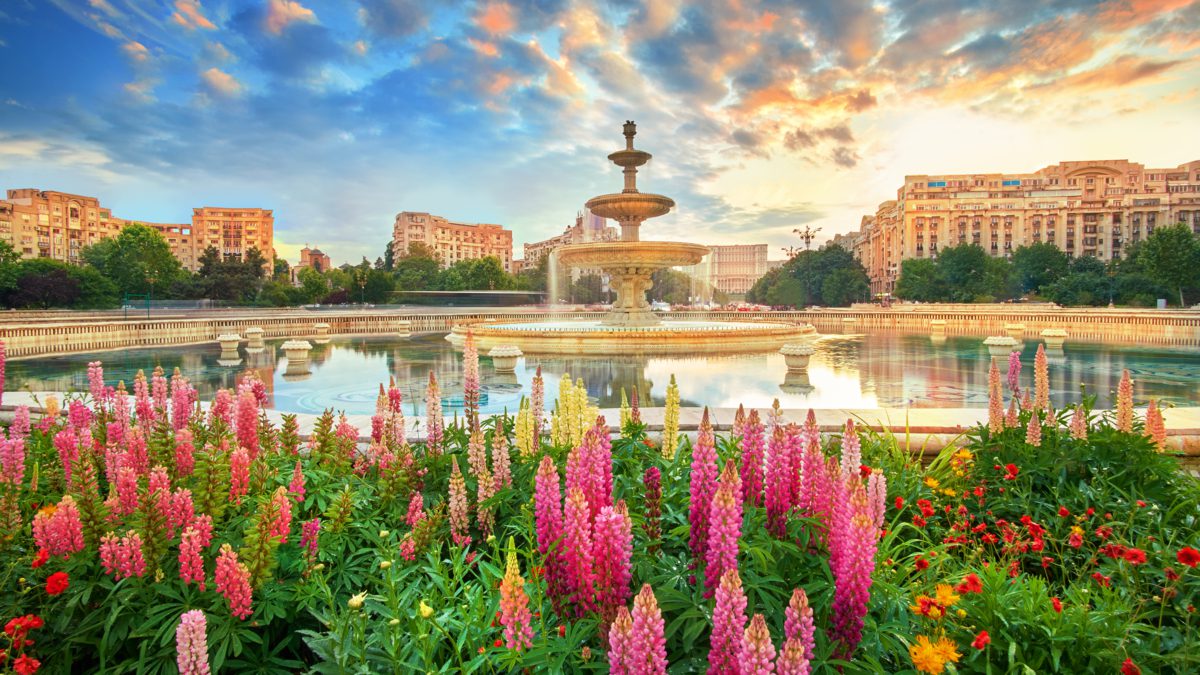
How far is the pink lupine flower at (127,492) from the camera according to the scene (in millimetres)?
2744

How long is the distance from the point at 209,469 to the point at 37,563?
0.68 metres

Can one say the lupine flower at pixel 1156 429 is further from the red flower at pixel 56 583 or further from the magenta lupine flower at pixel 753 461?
the red flower at pixel 56 583

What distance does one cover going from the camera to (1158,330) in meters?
29.7

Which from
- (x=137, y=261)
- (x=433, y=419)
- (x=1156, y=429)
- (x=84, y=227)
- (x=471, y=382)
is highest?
(x=84, y=227)

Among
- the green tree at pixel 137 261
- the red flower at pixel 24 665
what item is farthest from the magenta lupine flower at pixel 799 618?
the green tree at pixel 137 261

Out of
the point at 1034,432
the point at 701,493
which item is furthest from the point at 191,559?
the point at 1034,432

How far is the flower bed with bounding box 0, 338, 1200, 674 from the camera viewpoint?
1.91 m

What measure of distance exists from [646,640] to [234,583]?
1643 millimetres

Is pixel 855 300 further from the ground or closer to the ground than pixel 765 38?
closer to the ground

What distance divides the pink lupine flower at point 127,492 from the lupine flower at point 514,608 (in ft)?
6.46

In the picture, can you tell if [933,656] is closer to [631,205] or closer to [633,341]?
[633,341]

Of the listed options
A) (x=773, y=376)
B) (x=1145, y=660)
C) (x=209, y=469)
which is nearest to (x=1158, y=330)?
(x=773, y=376)

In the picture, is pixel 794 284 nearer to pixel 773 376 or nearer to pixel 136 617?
pixel 773 376

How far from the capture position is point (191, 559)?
7.70 ft
